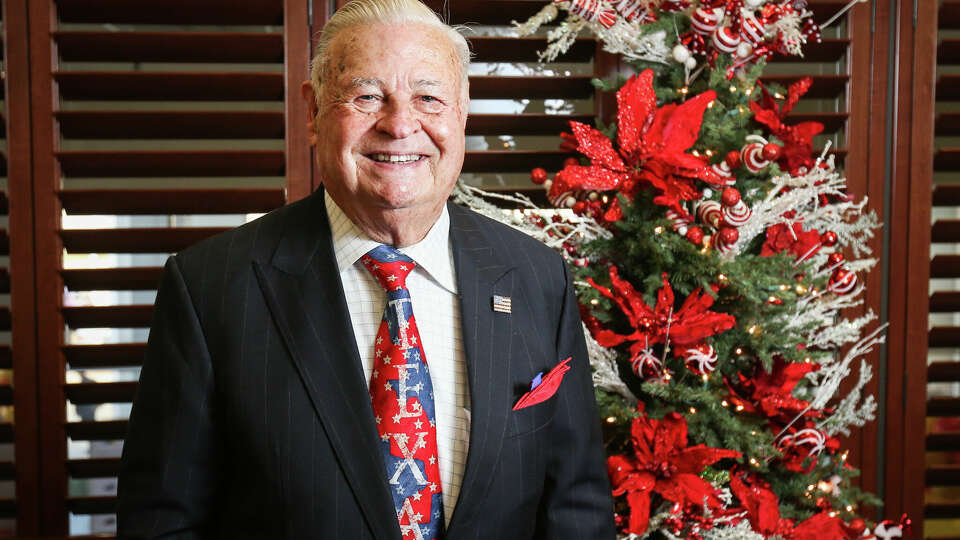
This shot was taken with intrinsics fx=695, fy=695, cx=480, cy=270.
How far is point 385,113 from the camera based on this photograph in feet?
3.33

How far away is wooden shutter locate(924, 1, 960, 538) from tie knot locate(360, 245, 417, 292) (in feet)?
5.58

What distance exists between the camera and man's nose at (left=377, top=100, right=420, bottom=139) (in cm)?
99

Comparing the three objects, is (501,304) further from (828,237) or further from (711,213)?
(828,237)

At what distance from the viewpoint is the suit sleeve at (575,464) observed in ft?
3.89

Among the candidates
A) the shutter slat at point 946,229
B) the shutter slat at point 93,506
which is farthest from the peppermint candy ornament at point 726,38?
the shutter slat at point 93,506

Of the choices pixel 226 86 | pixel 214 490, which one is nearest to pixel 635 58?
pixel 226 86

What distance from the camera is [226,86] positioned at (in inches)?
75.0

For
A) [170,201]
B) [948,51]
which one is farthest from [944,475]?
[170,201]

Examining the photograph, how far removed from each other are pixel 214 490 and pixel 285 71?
4.09 feet

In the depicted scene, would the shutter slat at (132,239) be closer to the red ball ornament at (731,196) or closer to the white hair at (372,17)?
the white hair at (372,17)

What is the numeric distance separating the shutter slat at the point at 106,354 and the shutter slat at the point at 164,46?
30.6 inches

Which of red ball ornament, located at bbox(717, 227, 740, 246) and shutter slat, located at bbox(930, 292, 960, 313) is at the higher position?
red ball ornament, located at bbox(717, 227, 740, 246)

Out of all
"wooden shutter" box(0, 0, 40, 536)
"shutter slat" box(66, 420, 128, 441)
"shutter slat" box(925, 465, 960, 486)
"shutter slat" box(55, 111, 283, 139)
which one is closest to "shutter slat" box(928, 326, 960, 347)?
"shutter slat" box(925, 465, 960, 486)

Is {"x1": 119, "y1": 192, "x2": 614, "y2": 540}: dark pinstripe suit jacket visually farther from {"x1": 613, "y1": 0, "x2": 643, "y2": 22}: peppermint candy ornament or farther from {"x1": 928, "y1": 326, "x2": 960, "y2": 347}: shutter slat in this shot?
{"x1": 928, "y1": 326, "x2": 960, "y2": 347}: shutter slat
